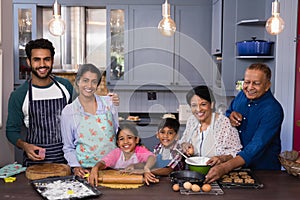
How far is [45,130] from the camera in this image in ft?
7.20

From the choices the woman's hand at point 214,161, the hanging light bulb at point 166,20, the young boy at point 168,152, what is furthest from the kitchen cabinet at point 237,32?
the woman's hand at point 214,161

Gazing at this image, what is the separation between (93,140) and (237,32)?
2478 millimetres

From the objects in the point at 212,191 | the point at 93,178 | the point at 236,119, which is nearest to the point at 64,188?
the point at 93,178

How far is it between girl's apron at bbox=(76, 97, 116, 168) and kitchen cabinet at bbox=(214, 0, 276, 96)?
214cm

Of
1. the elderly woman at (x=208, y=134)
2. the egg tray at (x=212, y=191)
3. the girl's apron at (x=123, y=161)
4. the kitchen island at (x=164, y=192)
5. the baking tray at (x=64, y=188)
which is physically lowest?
the kitchen island at (x=164, y=192)

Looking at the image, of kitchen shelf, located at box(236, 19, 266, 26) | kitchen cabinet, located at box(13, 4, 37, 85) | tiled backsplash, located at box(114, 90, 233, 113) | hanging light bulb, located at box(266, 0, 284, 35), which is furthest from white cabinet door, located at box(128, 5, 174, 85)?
hanging light bulb, located at box(266, 0, 284, 35)

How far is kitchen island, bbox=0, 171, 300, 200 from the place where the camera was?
63.6 inches

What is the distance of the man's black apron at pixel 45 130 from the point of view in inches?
86.0

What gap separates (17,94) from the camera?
2.18 metres

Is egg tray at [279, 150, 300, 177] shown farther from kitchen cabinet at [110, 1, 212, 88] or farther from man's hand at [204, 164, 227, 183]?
kitchen cabinet at [110, 1, 212, 88]

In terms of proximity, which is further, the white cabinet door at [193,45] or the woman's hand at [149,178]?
the white cabinet door at [193,45]

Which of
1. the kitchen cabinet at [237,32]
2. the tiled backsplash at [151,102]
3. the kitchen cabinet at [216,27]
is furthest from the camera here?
the tiled backsplash at [151,102]

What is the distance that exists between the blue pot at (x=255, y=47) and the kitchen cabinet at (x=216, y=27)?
0.42m

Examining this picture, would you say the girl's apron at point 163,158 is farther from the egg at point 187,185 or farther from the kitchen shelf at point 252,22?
the kitchen shelf at point 252,22
